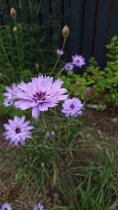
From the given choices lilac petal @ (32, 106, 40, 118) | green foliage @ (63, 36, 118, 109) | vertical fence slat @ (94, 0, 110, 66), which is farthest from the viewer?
vertical fence slat @ (94, 0, 110, 66)

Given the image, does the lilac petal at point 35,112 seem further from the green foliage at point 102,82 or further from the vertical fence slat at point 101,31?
the vertical fence slat at point 101,31

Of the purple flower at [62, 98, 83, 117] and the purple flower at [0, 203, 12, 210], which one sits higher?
the purple flower at [62, 98, 83, 117]

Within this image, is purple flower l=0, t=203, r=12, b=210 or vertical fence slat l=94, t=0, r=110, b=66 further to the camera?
vertical fence slat l=94, t=0, r=110, b=66

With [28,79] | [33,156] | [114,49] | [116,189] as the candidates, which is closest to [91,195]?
[116,189]

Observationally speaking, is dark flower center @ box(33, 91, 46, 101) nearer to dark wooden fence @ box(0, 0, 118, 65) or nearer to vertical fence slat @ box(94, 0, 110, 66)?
dark wooden fence @ box(0, 0, 118, 65)

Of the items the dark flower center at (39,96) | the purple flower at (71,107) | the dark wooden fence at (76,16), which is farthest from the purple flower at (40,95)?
the dark wooden fence at (76,16)

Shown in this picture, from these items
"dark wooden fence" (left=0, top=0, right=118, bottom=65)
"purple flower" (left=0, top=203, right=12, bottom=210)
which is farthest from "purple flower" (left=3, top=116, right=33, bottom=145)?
"dark wooden fence" (left=0, top=0, right=118, bottom=65)

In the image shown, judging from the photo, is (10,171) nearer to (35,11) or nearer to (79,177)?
(79,177)
